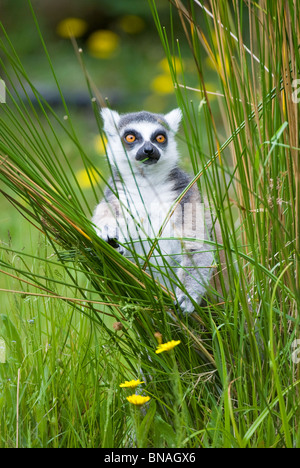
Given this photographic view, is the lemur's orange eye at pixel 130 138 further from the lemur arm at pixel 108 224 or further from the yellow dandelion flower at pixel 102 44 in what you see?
the yellow dandelion flower at pixel 102 44

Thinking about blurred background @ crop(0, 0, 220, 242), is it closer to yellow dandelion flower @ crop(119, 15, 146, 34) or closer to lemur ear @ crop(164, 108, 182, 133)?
yellow dandelion flower @ crop(119, 15, 146, 34)

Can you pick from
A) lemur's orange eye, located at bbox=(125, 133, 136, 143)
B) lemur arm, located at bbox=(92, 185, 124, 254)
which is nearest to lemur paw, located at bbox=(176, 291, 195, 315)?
lemur arm, located at bbox=(92, 185, 124, 254)

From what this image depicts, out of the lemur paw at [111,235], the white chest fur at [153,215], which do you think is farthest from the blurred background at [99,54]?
the lemur paw at [111,235]

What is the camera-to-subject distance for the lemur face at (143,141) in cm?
226

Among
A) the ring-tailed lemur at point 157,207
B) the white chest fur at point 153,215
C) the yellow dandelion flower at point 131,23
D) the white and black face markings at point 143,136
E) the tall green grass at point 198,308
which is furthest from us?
the yellow dandelion flower at point 131,23

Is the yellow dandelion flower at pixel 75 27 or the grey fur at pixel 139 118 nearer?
the grey fur at pixel 139 118

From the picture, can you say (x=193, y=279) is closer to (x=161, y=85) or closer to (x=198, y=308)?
(x=198, y=308)

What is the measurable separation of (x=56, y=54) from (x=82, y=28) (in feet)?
1.17

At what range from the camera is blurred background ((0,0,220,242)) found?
5.21m

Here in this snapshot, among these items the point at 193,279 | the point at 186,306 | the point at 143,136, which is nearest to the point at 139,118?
the point at 143,136

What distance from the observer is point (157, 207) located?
205 cm

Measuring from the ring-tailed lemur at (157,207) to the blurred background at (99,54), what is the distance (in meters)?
2.53

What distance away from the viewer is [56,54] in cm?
546
